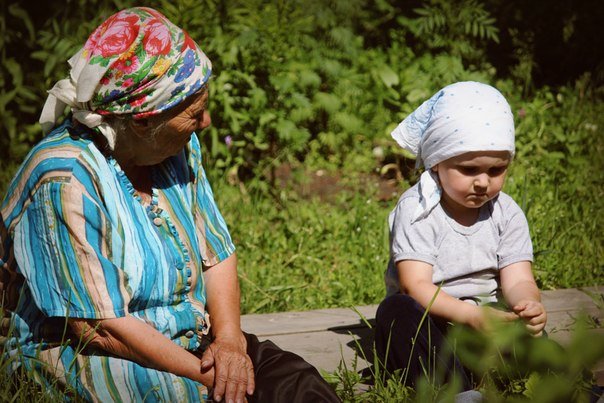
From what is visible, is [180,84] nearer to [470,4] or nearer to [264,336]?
[264,336]

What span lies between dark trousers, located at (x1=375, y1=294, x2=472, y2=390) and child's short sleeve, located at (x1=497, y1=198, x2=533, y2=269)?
344 millimetres

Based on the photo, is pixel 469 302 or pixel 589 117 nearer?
pixel 469 302

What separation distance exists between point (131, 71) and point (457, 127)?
1.13 meters

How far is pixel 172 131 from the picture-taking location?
2.49 m

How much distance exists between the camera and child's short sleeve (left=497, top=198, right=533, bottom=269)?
9.82 ft

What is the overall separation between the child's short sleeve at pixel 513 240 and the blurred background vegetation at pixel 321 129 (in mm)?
1116

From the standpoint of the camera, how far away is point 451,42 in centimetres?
611

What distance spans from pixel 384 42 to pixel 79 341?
510 cm

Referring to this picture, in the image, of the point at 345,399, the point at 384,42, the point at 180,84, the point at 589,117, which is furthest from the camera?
the point at 384,42

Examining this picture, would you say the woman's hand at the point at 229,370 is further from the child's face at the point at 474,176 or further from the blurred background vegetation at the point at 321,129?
the blurred background vegetation at the point at 321,129

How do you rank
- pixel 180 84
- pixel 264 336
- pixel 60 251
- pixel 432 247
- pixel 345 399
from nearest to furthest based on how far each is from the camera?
pixel 60 251
pixel 180 84
pixel 345 399
pixel 432 247
pixel 264 336

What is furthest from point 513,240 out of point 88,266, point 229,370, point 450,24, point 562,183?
point 450,24

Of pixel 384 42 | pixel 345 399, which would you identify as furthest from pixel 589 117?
pixel 345 399

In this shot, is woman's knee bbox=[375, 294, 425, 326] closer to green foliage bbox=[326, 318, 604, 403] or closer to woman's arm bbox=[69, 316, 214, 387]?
green foliage bbox=[326, 318, 604, 403]
